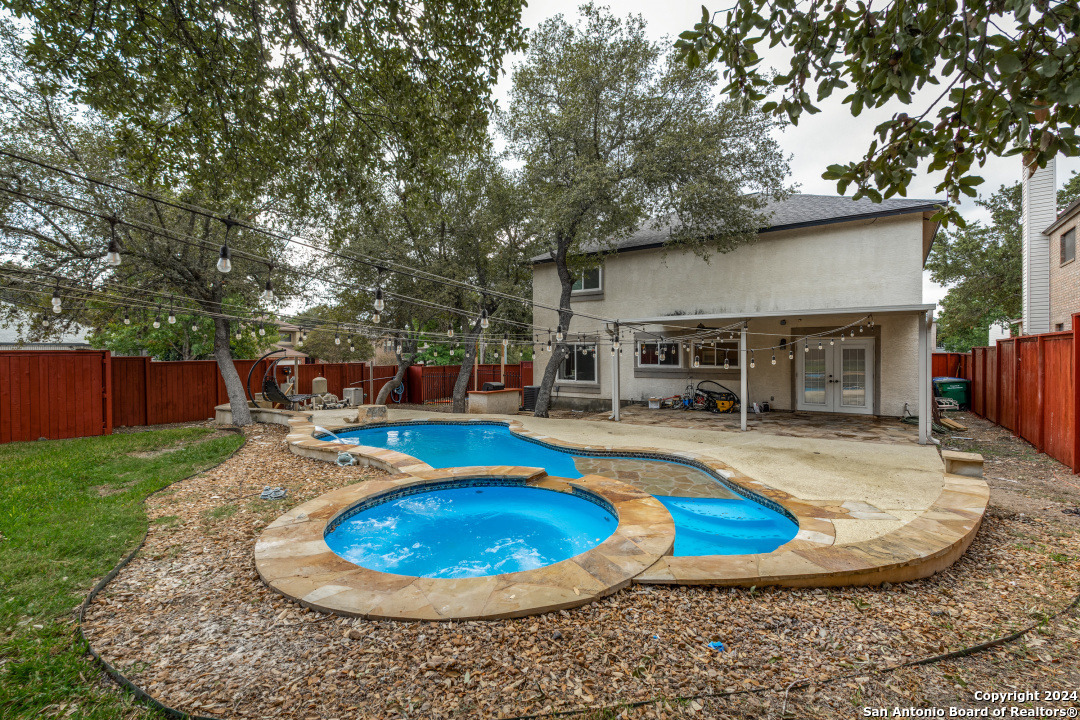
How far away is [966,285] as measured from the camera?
1925 cm

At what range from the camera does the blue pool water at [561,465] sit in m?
4.63

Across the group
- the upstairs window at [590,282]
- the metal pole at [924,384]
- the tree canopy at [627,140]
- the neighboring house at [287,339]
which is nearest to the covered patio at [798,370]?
the metal pole at [924,384]

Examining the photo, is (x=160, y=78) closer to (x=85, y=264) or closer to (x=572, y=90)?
(x=85, y=264)

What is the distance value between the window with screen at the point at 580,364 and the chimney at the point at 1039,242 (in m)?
12.4

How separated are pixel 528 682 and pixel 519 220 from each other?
12520 millimetres

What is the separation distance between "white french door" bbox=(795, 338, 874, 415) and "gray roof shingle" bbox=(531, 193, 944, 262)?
3035mm

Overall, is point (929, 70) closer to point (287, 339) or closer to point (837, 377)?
point (837, 377)

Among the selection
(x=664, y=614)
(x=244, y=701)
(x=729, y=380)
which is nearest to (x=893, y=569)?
(x=664, y=614)

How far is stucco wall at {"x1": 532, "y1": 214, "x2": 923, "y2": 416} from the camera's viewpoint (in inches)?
387

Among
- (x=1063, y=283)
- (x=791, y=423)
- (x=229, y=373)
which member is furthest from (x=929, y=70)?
(x=1063, y=283)

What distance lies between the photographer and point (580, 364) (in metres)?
14.8

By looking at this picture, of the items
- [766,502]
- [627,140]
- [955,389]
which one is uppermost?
[627,140]

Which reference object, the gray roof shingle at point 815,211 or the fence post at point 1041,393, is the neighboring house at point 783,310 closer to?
the gray roof shingle at point 815,211

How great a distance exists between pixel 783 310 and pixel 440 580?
855 centimetres
